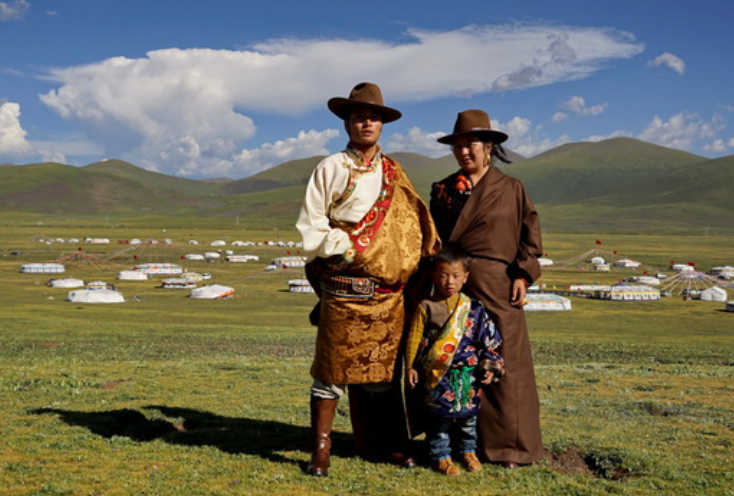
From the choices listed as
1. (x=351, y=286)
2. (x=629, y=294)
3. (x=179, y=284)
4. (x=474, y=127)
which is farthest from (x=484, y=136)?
(x=179, y=284)

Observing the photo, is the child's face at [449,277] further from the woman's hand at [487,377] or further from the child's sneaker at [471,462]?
the child's sneaker at [471,462]

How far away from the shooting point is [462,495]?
185 inches

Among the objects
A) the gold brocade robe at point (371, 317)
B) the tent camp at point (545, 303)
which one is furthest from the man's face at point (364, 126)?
the tent camp at point (545, 303)

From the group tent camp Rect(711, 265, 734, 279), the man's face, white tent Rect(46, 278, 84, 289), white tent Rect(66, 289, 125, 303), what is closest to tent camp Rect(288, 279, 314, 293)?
white tent Rect(66, 289, 125, 303)

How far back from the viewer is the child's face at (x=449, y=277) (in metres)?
5.05

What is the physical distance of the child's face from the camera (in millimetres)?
5051

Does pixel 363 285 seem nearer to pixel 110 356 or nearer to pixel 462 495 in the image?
pixel 462 495

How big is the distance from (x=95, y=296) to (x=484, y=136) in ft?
136

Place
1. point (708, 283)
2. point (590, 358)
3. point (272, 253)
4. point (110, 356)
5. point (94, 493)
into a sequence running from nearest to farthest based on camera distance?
point (94, 493)
point (110, 356)
point (590, 358)
point (708, 283)
point (272, 253)

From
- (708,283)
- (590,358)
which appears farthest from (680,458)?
(708,283)

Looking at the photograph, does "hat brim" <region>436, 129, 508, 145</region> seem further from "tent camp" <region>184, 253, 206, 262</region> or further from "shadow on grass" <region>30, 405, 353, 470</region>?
"tent camp" <region>184, 253, 206, 262</region>

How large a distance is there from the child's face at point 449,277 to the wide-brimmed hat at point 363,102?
1231 millimetres

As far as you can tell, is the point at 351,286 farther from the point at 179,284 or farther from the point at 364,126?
the point at 179,284

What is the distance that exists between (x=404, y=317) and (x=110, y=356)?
34.4 ft
